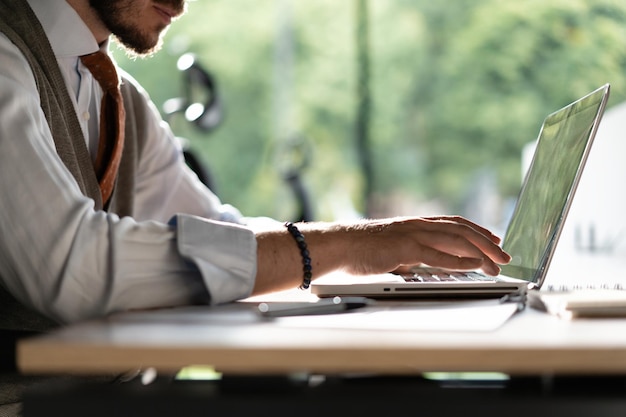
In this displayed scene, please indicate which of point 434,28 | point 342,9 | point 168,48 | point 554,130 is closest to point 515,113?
point 434,28

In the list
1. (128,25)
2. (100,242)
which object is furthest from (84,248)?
(128,25)

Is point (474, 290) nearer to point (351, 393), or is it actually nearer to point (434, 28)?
point (351, 393)

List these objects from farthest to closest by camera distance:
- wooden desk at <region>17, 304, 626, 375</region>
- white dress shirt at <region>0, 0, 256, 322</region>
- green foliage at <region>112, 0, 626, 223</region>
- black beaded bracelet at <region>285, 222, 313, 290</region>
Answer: green foliage at <region>112, 0, 626, 223</region> < black beaded bracelet at <region>285, 222, 313, 290</region> < white dress shirt at <region>0, 0, 256, 322</region> < wooden desk at <region>17, 304, 626, 375</region>

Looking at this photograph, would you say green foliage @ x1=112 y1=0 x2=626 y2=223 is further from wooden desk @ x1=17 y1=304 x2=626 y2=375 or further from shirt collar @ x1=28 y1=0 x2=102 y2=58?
wooden desk @ x1=17 y1=304 x2=626 y2=375

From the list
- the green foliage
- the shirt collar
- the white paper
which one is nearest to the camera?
the white paper

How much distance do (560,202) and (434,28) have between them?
7244 mm

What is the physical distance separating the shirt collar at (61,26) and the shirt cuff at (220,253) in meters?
0.63

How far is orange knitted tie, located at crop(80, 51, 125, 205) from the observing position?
1.57 meters

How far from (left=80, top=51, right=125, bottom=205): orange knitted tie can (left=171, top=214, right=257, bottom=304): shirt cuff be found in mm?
561

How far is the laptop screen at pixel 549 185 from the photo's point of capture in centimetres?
118

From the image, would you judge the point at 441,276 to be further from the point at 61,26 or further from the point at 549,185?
the point at 61,26

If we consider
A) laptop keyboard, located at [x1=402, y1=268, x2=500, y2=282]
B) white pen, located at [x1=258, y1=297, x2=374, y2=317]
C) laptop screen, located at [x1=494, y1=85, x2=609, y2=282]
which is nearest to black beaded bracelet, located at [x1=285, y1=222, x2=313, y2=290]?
white pen, located at [x1=258, y1=297, x2=374, y2=317]

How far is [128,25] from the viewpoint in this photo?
1736mm

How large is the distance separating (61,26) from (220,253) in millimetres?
689
